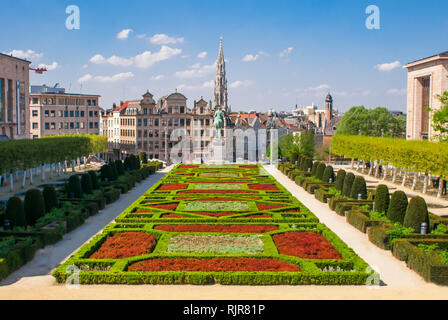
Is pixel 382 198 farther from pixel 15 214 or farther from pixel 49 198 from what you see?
pixel 15 214

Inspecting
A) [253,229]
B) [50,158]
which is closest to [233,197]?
[253,229]

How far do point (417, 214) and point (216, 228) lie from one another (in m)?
10.7

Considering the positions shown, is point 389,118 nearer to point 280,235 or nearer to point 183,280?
point 280,235

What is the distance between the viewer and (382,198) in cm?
3034

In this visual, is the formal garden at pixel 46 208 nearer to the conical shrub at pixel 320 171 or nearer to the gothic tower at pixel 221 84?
the conical shrub at pixel 320 171

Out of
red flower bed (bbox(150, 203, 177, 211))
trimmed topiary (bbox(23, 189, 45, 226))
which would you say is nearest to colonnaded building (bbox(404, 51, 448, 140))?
red flower bed (bbox(150, 203, 177, 211))

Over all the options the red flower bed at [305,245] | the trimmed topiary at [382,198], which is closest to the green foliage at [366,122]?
the trimmed topiary at [382,198]

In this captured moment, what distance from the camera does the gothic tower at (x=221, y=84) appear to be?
400 feet

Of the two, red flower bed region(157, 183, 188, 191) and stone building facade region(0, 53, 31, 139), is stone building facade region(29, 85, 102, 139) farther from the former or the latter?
red flower bed region(157, 183, 188, 191)

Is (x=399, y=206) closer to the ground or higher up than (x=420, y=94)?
closer to the ground

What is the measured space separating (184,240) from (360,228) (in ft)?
35.3

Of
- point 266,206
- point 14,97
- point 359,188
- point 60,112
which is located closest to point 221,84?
point 60,112

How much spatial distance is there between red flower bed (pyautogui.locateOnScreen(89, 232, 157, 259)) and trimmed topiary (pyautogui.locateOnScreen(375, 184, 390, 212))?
581 inches

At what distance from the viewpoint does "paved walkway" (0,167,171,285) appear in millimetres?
19953
